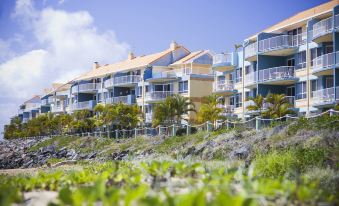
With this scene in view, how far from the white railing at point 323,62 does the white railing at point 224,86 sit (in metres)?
11.8

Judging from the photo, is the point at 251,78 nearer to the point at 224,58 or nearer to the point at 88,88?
the point at 224,58

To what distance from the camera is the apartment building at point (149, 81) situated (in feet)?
167

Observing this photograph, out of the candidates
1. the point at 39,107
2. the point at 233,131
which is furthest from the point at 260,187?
the point at 39,107

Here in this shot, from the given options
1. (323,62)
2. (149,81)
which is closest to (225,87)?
(149,81)

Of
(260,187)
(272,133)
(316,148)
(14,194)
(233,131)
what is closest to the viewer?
(260,187)

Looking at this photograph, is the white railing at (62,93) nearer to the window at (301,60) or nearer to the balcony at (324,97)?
the window at (301,60)

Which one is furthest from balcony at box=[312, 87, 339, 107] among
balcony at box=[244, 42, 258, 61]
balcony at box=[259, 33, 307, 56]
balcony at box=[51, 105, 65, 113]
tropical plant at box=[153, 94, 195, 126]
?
balcony at box=[51, 105, 65, 113]

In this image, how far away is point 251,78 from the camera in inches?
1590

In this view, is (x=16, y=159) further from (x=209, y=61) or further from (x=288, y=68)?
(x=288, y=68)

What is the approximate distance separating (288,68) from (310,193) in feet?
108

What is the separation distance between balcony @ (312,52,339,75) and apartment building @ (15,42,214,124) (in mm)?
17679

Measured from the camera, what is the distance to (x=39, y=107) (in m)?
92.6

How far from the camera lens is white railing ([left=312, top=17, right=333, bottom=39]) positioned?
107ft

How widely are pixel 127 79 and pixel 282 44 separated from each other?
2548 centimetres
